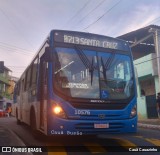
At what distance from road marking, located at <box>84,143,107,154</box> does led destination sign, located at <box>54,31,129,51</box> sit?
290 centimetres

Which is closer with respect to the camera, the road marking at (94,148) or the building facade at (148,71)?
the road marking at (94,148)

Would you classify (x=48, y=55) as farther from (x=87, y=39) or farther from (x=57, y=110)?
(x=57, y=110)

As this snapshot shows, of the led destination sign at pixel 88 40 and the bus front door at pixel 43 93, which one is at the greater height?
the led destination sign at pixel 88 40

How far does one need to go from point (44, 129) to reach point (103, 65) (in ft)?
7.99

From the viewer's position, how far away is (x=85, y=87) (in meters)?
8.37

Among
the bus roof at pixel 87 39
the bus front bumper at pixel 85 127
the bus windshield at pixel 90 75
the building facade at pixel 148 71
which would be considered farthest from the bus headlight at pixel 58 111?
the building facade at pixel 148 71

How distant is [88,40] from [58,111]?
95.0 inches

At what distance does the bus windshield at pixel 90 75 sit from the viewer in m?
8.28

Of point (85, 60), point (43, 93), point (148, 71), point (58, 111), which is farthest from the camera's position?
point (148, 71)

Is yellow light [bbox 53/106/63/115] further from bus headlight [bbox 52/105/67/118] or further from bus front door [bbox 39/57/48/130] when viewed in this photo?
bus front door [bbox 39/57/48/130]

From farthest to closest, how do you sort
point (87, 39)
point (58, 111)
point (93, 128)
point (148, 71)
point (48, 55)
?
1. point (148, 71)
2. point (87, 39)
3. point (48, 55)
4. point (93, 128)
5. point (58, 111)

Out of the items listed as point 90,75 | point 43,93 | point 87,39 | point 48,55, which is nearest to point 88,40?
point 87,39

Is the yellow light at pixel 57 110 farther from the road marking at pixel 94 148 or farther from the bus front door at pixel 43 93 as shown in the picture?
the road marking at pixel 94 148

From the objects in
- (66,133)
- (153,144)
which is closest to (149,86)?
(153,144)
